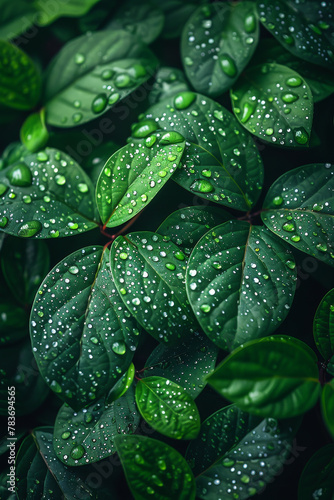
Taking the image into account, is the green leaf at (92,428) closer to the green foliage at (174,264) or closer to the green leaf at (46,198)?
the green foliage at (174,264)

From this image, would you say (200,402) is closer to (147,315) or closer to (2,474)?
(147,315)

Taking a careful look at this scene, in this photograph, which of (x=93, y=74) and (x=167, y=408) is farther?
(x=93, y=74)

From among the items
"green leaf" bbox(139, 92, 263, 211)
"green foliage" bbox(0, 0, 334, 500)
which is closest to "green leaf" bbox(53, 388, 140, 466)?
"green foliage" bbox(0, 0, 334, 500)

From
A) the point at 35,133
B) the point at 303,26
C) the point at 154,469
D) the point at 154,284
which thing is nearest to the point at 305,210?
the point at 154,284

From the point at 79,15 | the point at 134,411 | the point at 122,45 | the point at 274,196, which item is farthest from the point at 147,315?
the point at 79,15

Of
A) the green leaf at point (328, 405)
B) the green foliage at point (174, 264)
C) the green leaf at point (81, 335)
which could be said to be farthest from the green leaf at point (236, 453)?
the green leaf at point (81, 335)

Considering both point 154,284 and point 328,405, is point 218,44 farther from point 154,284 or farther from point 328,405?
point 328,405

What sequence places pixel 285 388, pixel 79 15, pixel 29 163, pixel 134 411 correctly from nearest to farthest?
pixel 285 388
pixel 134 411
pixel 29 163
pixel 79 15
